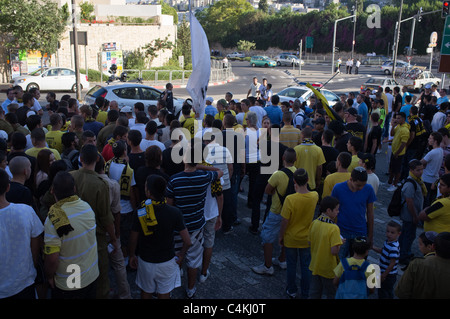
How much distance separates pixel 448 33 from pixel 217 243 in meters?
9.12

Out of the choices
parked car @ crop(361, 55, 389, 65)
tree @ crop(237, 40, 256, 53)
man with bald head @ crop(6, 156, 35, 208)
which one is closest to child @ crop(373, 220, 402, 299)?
man with bald head @ crop(6, 156, 35, 208)

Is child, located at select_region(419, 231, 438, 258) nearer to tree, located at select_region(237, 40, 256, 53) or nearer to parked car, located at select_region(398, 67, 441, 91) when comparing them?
parked car, located at select_region(398, 67, 441, 91)

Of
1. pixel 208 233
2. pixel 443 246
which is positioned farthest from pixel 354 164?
pixel 443 246

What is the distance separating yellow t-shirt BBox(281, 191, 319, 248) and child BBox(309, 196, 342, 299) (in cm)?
33

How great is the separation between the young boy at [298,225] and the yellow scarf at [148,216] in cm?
154

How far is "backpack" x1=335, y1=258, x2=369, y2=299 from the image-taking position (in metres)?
3.66

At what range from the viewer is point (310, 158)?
6082 mm

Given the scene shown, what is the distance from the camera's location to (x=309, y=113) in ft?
37.2

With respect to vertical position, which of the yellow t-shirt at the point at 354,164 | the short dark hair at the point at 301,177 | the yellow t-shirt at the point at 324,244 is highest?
the short dark hair at the point at 301,177

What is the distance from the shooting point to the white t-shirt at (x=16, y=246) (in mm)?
3178

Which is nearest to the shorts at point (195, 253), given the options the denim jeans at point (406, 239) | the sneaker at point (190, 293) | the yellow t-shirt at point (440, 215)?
the sneaker at point (190, 293)

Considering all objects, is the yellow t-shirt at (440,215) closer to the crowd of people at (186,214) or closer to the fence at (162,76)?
the crowd of people at (186,214)

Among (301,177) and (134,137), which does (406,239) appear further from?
(134,137)

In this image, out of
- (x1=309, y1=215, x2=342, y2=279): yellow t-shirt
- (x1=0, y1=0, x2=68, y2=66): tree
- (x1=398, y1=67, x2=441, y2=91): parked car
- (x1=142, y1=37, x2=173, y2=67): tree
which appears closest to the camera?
(x1=309, y1=215, x2=342, y2=279): yellow t-shirt
